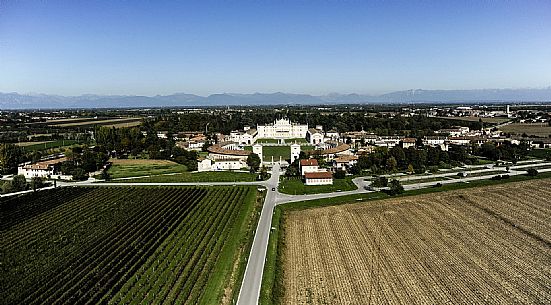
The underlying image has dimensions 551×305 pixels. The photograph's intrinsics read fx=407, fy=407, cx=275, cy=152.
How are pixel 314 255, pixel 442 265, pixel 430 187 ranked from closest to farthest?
pixel 442 265
pixel 314 255
pixel 430 187

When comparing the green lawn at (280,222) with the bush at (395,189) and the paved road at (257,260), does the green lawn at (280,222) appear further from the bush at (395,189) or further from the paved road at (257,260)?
the bush at (395,189)

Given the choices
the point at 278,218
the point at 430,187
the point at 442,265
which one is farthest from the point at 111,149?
the point at 442,265

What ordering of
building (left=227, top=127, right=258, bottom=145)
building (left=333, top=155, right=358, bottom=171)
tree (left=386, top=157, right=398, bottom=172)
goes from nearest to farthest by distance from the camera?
tree (left=386, top=157, right=398, bottom=172), building (left=333, top=155, right=358, bottom=171), building (left=227, top=127, right=258, bottom=145)

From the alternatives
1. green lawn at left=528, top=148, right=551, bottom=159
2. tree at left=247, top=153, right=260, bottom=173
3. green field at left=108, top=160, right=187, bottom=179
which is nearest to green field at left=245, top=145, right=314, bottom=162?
tree at left=247, top=153, right=260, bottom=173

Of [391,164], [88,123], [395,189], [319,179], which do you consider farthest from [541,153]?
[88,123]

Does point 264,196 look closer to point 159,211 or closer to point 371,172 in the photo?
point 159,211

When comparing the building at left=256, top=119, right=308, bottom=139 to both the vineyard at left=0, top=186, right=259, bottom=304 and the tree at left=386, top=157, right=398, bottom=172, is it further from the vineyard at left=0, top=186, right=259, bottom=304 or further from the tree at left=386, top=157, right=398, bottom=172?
the vineyard at left=0, top=186, right=259, bottom=304

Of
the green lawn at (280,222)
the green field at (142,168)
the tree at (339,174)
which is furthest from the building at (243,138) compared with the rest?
the green lawn at (280,222)
